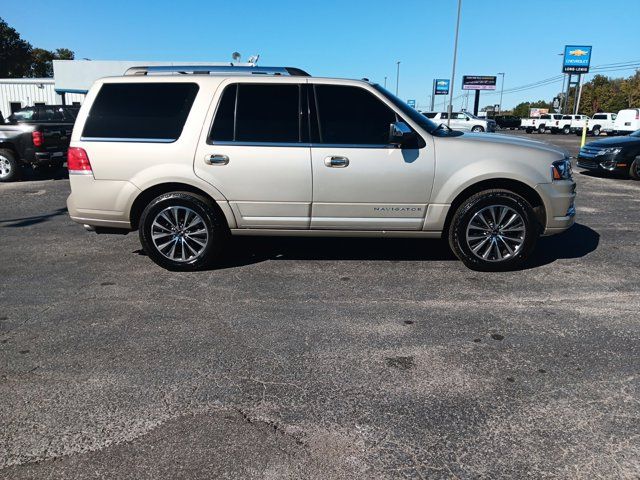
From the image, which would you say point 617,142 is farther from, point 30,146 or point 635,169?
point 30,146

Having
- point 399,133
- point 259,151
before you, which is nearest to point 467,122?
point 399,133

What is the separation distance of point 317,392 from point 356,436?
0.46 m

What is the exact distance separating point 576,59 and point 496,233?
192 feet

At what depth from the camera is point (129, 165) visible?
500 cm

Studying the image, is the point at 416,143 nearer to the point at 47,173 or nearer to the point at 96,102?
the point at 96,102

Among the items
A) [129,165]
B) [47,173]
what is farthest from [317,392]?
[47,173]

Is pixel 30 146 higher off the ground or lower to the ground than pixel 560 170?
lower

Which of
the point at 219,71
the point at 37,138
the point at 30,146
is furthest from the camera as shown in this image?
the point at 30,146

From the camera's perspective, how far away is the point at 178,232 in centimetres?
512

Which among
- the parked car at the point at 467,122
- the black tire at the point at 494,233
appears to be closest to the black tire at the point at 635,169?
the black tire at the point at 494,233

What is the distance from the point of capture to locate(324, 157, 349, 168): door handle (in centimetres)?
489

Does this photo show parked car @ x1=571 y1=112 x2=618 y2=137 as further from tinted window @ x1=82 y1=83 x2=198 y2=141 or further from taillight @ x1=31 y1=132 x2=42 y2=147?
tinted window @ x1=82 y1=83 x2=198 y2=141

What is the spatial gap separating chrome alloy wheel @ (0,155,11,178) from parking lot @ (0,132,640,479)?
24.7 feet

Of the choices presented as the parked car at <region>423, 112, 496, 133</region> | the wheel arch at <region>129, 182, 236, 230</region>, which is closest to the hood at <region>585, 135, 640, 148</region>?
the wheel arch at <region>129, 182, 236, 230</region>
